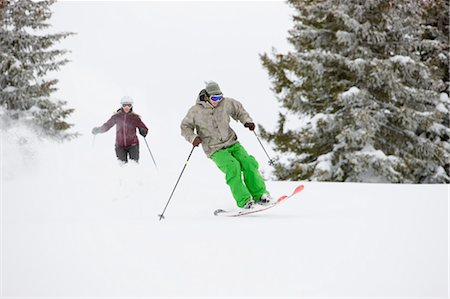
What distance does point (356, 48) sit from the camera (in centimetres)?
1616

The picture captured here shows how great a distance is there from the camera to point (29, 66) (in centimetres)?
1834

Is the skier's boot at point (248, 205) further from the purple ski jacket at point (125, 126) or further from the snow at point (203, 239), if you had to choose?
the purple ski jacket at point (125, 126)

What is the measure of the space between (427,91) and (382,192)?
8.98 meters

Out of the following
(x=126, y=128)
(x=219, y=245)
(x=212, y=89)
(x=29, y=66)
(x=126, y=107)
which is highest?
(x=29, y=66)

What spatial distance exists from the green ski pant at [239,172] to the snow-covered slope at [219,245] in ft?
1.21

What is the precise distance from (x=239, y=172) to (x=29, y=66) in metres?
13.3

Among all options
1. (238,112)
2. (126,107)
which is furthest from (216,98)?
(126,107)

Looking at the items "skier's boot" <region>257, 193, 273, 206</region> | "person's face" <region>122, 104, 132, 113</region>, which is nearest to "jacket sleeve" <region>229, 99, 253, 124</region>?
"skier's boot" <region>257, 193, 273, 206</region>

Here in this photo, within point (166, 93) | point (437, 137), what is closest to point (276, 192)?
point (437, 137)

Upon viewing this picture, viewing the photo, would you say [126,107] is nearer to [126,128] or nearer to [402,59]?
[126,128]

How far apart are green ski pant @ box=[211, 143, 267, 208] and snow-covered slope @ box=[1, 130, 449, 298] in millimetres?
367

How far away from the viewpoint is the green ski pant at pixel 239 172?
7246 mm

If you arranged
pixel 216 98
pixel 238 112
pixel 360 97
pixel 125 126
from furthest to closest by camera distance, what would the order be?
pixel 360 97 < pixel 125 126 < pixel 238 112 < pixel 216 98

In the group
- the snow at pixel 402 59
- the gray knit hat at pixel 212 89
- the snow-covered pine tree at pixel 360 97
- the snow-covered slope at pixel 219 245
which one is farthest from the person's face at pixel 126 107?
the snow at pixel 402 59
